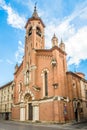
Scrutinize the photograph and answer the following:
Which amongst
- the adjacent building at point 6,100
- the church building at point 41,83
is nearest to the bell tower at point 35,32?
the church building at point 41,83

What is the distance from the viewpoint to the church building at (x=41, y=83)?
2719 centimetres

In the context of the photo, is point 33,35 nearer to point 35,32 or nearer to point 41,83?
point 35,32

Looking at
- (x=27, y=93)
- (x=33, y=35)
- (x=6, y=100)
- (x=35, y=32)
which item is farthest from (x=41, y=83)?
(x=6, y=100)

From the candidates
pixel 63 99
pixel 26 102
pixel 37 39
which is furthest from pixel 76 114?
pixel 37 39

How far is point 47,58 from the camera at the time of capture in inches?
1234

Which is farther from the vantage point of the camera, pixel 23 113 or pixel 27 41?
→ pixel 27 41

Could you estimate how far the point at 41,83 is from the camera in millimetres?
30547

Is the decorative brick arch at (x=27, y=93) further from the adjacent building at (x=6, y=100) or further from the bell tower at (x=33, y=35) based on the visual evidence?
the adjacent building at (x=6, y=100)

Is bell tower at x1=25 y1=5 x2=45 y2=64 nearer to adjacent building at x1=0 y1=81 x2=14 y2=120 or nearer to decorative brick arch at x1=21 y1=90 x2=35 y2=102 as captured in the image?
decorative brick arch at x1=21 y1=90 x2=35 y2=102

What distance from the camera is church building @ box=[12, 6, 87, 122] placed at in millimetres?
27188

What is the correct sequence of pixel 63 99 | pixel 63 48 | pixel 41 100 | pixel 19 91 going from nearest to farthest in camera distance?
1. pixel 63 99
2. pixel 41 100
3. pixel 63 48
4. pixel 19 91

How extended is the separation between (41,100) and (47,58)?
26.4 ft

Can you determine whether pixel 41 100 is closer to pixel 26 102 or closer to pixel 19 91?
pixel 26 102

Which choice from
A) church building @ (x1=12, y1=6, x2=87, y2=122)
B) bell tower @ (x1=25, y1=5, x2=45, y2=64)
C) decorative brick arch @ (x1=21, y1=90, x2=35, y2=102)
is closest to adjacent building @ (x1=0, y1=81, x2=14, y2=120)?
church building @ (x1=12, y1=6, x2=87, y2=122)
